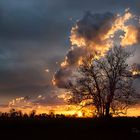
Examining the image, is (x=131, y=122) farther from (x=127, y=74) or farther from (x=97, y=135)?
(x=127, y=74)

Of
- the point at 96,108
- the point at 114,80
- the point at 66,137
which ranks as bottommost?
the point at 66,137

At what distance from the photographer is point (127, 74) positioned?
5394 centimetres

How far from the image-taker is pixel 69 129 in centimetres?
3825

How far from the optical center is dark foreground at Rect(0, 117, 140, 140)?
36.1m

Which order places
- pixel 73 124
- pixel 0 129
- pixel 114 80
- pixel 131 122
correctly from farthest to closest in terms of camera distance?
1. pixel 114 80
2. pixel 131 122
3. pixel 73 124
4. pixel 0 129

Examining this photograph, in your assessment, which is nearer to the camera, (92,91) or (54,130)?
(54,130)

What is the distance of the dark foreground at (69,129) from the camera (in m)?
36.1

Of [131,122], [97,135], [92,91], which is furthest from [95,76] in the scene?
[97,135]

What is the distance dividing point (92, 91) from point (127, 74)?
5044mm

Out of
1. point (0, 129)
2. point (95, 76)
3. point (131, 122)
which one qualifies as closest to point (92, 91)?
point (95, 76)

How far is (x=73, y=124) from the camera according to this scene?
127ft

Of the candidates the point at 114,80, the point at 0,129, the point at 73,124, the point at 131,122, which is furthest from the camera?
the point at 114,80

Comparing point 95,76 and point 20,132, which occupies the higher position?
point 95,76

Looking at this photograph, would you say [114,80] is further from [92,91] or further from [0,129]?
[0,129]
